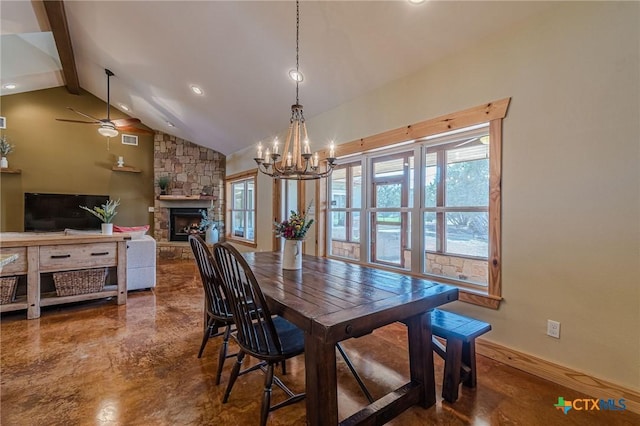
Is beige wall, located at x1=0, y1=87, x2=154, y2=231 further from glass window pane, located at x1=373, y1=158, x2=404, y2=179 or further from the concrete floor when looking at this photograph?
glass window pane, located at x1=373, y1=158, x2=404, y2=179

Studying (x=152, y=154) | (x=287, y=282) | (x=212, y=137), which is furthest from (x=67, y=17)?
(x=287, y=282)

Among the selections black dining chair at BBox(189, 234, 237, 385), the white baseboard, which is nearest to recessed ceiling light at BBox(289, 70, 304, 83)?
black dining chair at BBox(189, 234, 237, 385)

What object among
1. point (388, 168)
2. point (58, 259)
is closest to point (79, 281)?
point (58, 259)

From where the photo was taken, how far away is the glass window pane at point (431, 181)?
9.56 ft

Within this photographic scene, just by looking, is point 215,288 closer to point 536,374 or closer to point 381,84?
point 536,374

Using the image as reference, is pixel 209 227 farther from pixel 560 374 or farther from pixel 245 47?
pixel 560 374

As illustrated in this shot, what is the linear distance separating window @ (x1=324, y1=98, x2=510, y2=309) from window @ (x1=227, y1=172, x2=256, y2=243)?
300 centimetres

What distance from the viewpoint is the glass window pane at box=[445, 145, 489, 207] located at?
258cm

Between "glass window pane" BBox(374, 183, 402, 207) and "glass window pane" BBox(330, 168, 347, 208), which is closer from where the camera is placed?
"glass window pane" BBox(374, 183, 402, 207)

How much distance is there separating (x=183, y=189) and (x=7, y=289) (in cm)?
443

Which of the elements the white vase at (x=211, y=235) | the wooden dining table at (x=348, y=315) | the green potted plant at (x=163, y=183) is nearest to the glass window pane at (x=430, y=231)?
the wooden dining table at (x=348, y=315)

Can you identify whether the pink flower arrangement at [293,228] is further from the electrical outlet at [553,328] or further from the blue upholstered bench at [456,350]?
the electrical outlet at [553,328]

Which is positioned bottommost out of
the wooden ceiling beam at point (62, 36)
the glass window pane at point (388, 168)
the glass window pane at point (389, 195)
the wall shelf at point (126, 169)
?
the glass window pane at point (389, 195)

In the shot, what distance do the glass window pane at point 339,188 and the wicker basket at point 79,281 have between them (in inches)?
124
